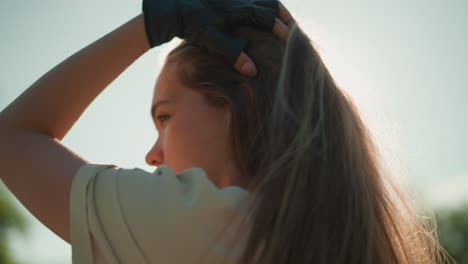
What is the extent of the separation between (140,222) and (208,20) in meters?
0.83

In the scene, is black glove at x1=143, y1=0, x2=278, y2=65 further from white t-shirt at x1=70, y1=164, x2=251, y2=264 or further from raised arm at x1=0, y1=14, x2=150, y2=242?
white t-shirt at x1=70, y1=164, x2=251, y2=264

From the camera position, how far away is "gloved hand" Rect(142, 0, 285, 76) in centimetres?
180

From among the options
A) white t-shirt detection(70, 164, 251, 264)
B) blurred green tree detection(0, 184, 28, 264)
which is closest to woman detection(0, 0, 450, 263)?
white t-shirt detection(70, 164, 251, 264)

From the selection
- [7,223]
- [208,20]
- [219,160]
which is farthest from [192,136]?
[7,223]

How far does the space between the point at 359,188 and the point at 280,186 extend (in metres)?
0.31

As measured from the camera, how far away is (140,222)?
142 centimetres

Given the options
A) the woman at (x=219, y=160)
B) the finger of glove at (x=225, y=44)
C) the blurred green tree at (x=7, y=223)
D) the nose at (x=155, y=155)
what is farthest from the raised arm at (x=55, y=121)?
the blurred green tree at (x=7, y=223)

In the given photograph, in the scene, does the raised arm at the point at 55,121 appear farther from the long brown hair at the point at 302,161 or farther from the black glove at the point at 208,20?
the long brown hair at the point at 302,161

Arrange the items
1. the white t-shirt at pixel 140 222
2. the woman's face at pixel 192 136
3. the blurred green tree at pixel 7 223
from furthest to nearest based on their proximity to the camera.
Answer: the blurred green tree at pixel 7 223, the woman's face at pixel 192 136, the white t-shirt at pixel 140 222

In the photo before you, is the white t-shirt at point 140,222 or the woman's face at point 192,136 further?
the woman's face at point 192,136

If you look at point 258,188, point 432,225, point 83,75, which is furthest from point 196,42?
point 432,225

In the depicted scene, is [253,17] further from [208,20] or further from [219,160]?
[219,160]

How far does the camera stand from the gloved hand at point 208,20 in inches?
70.9

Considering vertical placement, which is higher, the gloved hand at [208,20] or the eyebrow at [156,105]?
the gloved hand at [208,20]
